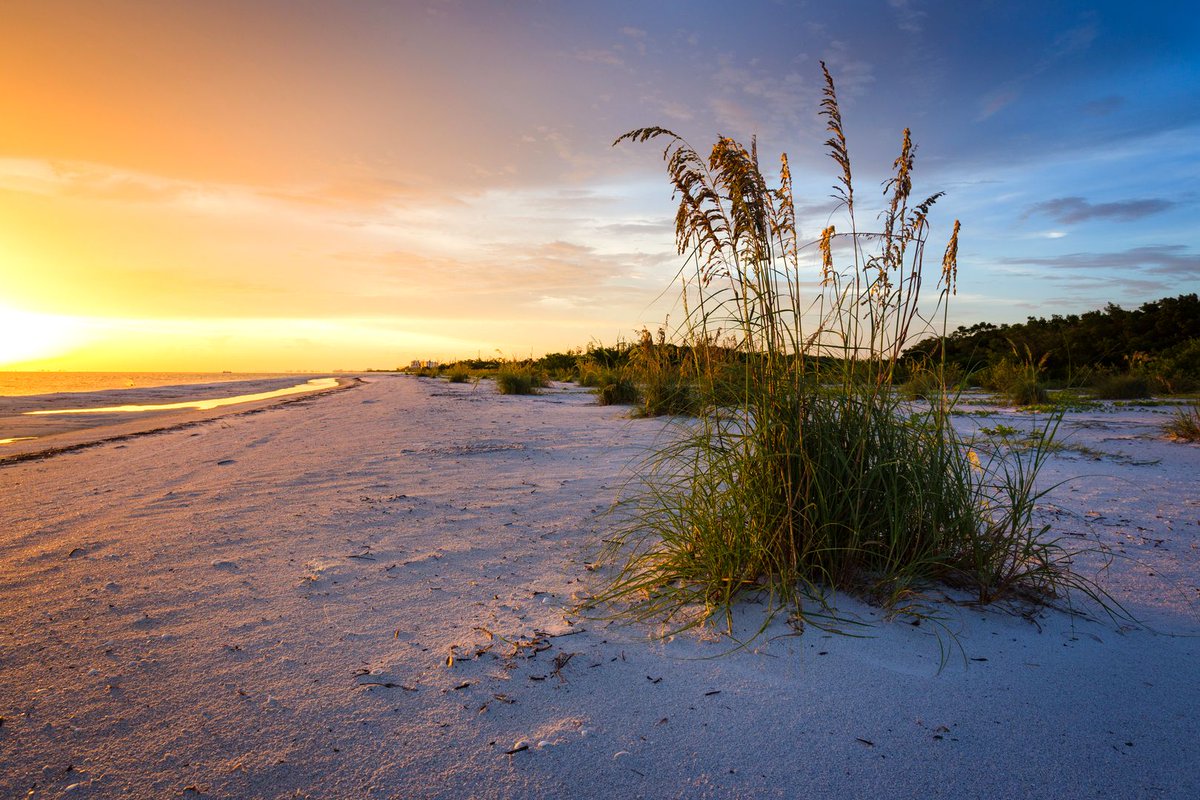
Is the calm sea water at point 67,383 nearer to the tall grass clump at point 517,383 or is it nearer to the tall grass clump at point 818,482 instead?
the tall grass clump at point 517,383

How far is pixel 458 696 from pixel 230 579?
4.71 feet

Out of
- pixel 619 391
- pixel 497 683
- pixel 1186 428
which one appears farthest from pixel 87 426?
pixel 1186 428

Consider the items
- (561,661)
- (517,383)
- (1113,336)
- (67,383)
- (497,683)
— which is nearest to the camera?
(497,683)

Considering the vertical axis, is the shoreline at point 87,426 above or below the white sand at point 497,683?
above

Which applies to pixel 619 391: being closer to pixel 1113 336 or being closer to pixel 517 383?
pixel 517 383

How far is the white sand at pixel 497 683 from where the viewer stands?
4.82 feet

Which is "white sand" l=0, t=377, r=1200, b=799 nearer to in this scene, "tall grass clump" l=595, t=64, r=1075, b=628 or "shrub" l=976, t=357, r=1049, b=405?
"tall grass clump" l=595, t=64, r=1075, b=628

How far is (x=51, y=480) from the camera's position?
15.1 ft

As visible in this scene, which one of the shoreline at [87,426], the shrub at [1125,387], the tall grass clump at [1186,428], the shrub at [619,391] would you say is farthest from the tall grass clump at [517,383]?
the shrub at [1125,387]

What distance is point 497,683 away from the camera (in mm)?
1833

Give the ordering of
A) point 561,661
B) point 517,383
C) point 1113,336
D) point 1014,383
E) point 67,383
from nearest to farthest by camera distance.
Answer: point 561,661, point 1014,383, point 517,383, point 1113,336, point 67,383

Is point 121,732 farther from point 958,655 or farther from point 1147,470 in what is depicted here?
point 1147,470

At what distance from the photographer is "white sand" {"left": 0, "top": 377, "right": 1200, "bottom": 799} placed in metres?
1.47

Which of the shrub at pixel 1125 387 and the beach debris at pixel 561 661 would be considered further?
the shrub at pixel 1125 387
